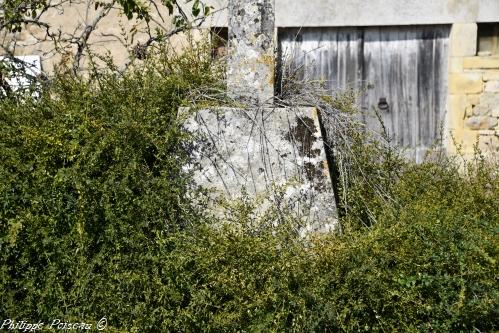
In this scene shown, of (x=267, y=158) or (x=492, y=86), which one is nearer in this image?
(x=267, y=158)

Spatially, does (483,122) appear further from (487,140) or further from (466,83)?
(466,83)

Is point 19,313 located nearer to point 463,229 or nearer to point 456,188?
point 463,229

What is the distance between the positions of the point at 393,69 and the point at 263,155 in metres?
4.29

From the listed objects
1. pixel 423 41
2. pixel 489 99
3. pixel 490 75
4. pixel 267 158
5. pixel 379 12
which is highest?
A: pixel 379 12

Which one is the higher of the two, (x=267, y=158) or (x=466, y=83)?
(x=267, y=158)

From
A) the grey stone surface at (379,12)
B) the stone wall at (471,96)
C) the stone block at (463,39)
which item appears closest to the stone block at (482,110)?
the stone wall at (471,96)

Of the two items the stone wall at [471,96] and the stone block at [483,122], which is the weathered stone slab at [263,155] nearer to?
the stone wall at [471,96]

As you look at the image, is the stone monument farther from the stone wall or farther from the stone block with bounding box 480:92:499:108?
the stone block with bounding box 480:92:499:108

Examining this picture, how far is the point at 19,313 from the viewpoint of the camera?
3.36 m

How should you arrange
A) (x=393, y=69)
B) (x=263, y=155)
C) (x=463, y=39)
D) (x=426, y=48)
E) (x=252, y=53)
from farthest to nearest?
(x=393, y=69)
(x=426, y=48)
(x=463, y=39)
(x=252, y=53)
(x=263, y=155)

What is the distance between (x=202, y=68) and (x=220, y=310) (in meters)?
1.81

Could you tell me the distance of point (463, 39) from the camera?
759 cm

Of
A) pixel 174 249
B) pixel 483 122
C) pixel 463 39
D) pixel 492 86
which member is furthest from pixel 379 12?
pixel 174 249

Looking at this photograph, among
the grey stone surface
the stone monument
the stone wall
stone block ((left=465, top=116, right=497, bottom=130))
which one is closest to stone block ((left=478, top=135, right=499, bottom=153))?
the stone wall
